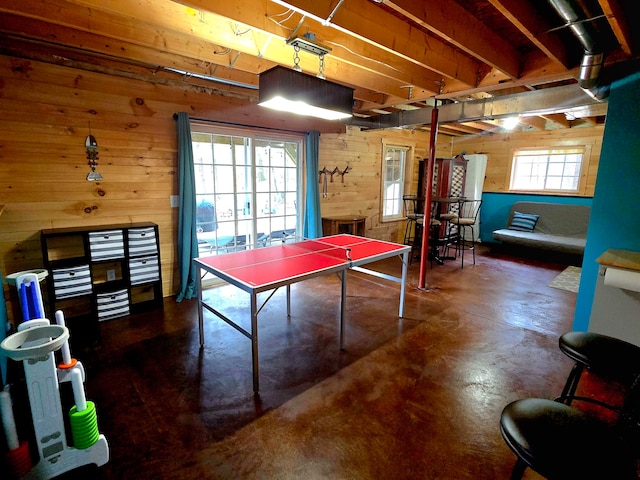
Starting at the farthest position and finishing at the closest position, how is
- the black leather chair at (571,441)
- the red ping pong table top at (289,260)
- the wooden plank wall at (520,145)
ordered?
1. the wooden plank wall at (520,145)
2. the red ping pong table top at (289,260)
3. the black leather chair at (571,441)

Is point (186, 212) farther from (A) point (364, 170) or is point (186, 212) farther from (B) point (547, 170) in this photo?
(B) point (547, 170)

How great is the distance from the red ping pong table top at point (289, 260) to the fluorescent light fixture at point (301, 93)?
1162mm

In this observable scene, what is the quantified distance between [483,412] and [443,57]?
9.36 feet

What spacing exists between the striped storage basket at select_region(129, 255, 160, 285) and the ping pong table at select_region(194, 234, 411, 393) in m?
0.92

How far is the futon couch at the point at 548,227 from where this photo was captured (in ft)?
18.7

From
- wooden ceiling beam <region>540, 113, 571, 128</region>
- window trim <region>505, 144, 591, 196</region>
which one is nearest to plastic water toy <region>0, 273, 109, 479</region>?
wooden ceiling beam <region>540, 113, 571, 128</region>

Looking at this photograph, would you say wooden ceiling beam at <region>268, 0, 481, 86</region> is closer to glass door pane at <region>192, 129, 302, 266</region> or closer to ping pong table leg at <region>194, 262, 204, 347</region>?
ping pong table leg at <region>194, 262, 204, 347</region>

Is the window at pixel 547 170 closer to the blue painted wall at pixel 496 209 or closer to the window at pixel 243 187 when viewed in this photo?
the blue painted wall at pixel 496 209

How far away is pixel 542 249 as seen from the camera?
5.88 m

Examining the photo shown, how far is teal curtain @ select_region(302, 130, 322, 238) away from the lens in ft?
15.9

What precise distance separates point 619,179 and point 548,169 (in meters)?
4.70

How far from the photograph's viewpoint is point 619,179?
2.60 m

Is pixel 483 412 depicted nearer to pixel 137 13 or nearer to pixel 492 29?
pixel 492 29

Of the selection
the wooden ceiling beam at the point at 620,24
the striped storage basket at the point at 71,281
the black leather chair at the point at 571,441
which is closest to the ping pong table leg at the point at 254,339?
the black leather chair at the point at 571,441
